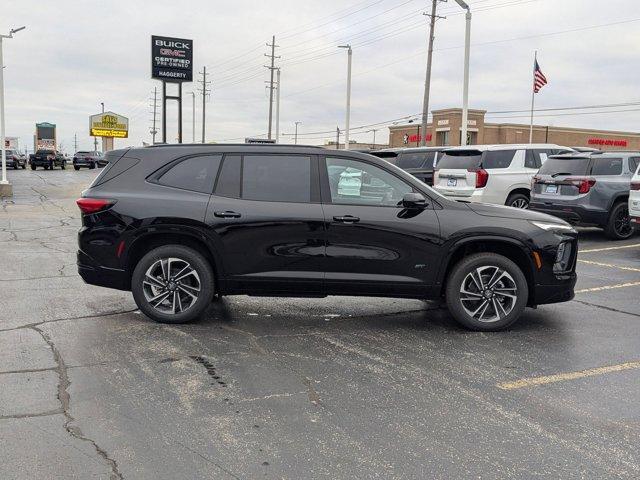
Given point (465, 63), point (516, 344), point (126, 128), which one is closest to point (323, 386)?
point (516, 344)

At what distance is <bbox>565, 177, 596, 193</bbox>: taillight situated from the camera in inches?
483

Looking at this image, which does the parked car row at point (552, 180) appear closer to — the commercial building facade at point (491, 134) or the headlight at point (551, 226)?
the headlight at point (551, 226)

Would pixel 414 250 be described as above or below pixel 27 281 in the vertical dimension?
above

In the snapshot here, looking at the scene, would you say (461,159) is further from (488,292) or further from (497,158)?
(488,292)

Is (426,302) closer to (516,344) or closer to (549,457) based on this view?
(516,344)

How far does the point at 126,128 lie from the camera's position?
7519 cm

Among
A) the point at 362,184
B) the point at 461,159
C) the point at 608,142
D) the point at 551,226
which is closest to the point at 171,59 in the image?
the point at 461,159

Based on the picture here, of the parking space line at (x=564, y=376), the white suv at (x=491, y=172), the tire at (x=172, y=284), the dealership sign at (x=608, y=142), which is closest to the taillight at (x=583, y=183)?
the white suv at (x=491, y=172)

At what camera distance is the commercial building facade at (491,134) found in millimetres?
63344

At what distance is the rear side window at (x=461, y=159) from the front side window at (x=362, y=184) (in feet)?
27.0

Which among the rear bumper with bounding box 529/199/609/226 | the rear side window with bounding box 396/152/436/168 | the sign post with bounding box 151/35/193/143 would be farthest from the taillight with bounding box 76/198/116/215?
the sign post with bounding box 151/35/193/143

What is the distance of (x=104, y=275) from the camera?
240 inches

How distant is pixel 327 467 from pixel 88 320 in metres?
3.79

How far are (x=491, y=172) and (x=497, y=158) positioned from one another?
0.48 meters
